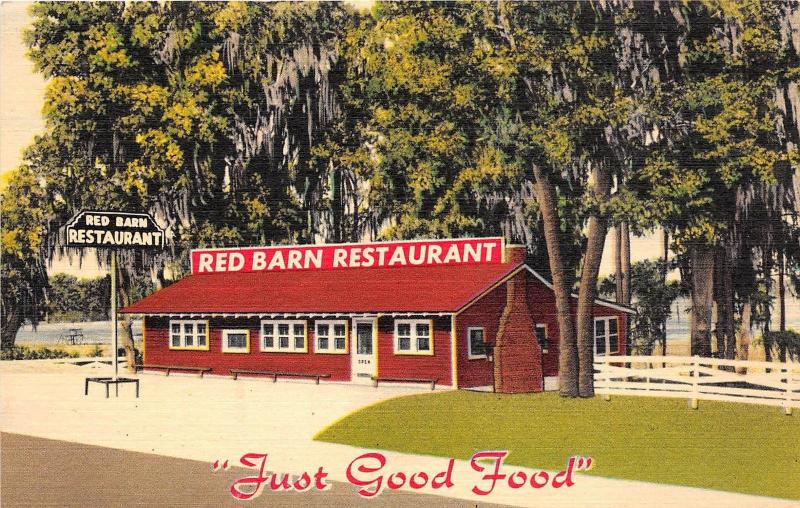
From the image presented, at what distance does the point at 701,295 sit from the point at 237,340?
18.9 feet

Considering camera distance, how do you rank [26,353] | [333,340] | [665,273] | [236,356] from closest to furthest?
[665,273]
[26,353]
[236,356]
[333,340]

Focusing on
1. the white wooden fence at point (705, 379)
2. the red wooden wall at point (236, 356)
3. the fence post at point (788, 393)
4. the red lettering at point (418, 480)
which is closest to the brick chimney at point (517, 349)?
the white wooden fence at point (705, 379)

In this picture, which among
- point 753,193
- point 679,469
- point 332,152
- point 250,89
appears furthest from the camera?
point 250,89

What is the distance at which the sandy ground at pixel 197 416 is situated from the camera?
10578mm

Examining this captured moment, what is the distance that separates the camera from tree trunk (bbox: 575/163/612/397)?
10.9 meters

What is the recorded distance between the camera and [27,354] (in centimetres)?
1107

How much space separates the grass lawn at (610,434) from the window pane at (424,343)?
4.70 ft

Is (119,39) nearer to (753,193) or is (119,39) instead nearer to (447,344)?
(447,344)

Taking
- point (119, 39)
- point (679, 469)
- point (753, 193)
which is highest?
point (119, 39)

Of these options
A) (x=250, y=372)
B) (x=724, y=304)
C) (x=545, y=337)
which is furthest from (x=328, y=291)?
(x=724, y=304)

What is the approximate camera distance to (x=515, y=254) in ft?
37.3

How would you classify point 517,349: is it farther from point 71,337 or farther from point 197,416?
point 71,337

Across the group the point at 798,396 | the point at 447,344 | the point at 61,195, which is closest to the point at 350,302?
the point at 447,344

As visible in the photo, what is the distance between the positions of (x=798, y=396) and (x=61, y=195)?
8652 mm
